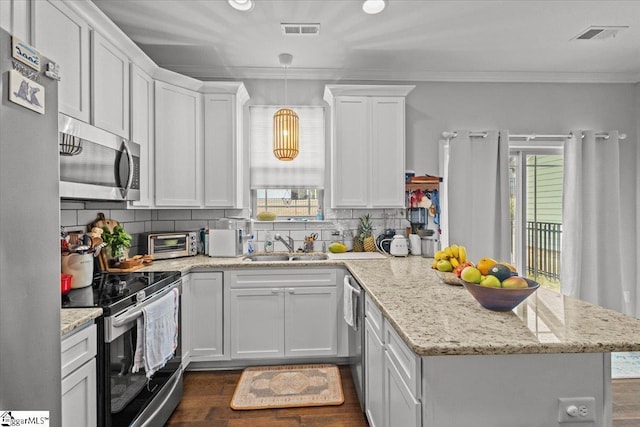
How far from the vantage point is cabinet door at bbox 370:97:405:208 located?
3283mm

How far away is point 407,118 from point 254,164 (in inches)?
64.1

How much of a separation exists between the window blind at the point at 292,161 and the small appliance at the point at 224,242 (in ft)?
2.05

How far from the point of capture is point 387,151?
3.30 metres

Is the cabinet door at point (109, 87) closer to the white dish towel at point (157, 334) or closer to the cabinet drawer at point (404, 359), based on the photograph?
the white dish towel at point (157, 334)

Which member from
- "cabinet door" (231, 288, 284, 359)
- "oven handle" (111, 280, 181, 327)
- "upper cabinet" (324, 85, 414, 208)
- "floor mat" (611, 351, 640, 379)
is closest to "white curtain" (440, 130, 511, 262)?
"upper cabinet" (324, 85, 414, 208)

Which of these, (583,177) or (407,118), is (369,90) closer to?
(407,118)

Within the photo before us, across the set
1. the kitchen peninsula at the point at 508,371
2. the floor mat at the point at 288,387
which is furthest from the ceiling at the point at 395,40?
the floor mat at the point at 288,387

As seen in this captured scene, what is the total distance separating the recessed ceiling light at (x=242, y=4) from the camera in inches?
90.3

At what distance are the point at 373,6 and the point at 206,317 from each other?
2.59 m

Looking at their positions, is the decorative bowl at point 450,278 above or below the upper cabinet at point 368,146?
below

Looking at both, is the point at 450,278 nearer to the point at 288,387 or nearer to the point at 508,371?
the point at 508,371

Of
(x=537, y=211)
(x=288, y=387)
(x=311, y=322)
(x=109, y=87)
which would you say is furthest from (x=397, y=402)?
Answer: (x=537, y=211)

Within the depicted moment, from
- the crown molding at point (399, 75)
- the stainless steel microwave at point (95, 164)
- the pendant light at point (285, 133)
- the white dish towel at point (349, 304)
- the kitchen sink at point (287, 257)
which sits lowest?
the white dish towel at point (349, 304)

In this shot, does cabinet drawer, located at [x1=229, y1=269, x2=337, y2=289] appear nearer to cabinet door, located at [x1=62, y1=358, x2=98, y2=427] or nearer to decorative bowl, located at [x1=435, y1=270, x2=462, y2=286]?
decorative bowl, located at [x1=435, y1=270, x2=462, y2=286]
